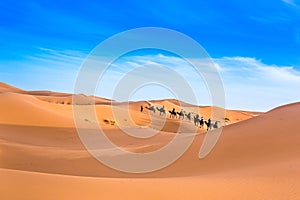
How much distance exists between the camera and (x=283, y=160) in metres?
10.1

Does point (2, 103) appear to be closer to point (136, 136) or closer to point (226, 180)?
point (136, 136)

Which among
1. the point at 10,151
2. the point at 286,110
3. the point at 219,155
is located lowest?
the point at 10,151

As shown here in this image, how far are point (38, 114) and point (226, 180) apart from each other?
24166 mm

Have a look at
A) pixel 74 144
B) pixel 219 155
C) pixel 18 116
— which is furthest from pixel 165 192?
pixel 18 116

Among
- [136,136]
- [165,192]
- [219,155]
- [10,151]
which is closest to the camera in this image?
[165,192]

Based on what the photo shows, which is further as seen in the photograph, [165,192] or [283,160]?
[283,160]

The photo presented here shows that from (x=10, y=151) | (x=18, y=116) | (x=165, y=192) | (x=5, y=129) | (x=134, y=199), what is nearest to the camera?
(x=134, y=199)

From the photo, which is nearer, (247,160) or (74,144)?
(247,160)

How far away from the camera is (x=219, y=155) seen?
1274cm

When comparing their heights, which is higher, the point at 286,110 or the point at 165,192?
the point at 286,110

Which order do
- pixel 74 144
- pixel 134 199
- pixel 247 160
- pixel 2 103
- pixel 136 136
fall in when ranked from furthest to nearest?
1. pixel 2 103
2. pixel 136 136
3. pixel 74 144
4. pixel 247 160
5. pixel 134 199

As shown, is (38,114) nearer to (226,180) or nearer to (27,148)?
(27,148)

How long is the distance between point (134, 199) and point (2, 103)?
26.6 metres

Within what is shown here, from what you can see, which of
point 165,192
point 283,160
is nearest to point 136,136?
point 283,160
